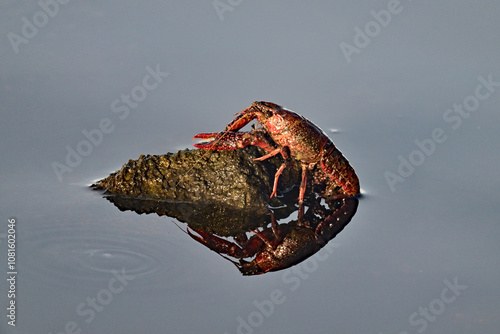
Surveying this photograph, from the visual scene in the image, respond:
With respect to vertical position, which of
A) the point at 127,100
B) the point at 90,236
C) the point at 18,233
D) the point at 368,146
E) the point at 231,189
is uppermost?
the point at 127,100

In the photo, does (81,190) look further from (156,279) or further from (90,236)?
(156,279)

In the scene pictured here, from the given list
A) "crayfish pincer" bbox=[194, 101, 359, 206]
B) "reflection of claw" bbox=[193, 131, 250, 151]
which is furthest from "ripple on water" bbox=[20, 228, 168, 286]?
"crayfish pincer" bbox=[194, 101, 359, 206]

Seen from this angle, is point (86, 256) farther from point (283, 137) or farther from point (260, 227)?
point (283, 137)

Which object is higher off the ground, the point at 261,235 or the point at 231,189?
the point at 231,189

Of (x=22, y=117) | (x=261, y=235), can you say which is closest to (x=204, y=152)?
(x=261, y=235)

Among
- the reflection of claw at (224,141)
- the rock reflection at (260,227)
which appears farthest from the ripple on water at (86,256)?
the reflection of claw at (224,141)

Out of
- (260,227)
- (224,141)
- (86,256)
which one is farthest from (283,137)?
(86,256)

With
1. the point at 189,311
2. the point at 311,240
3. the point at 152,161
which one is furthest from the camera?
the point at 152,161
